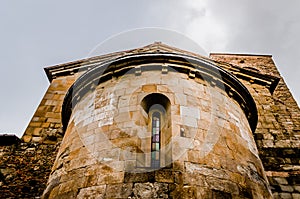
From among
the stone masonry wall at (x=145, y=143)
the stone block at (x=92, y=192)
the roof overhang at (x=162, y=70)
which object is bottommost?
the stone block at (x=92, y=192)

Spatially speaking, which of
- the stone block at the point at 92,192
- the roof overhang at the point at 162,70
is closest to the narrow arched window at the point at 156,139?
the stone block at the point at 92,192

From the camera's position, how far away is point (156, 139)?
13.8 feet

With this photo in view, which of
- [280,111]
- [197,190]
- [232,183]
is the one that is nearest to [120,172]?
[197,190]

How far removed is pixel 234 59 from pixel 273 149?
8.91 meters

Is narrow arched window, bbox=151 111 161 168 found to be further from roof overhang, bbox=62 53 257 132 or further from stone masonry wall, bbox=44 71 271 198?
roof overhang, bbox=62 53 257 132

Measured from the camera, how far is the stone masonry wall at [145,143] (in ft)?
11.4

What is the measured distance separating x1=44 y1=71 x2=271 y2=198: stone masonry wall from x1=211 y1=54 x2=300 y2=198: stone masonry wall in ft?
6.10

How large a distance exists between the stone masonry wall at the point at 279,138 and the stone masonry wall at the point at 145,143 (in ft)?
6.10

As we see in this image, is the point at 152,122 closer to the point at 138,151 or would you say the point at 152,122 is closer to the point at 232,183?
the point at 138,151

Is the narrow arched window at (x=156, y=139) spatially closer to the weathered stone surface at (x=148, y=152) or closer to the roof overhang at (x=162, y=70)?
the weathered stone surface at (x=148, y=152)

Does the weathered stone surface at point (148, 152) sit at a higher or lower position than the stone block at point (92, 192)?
higher

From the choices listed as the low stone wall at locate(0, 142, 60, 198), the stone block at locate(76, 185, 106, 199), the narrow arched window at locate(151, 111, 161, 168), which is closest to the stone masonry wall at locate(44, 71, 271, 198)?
the stone block at locate(76, 185, 106, 199)

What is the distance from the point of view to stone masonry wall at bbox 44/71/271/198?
348 cm

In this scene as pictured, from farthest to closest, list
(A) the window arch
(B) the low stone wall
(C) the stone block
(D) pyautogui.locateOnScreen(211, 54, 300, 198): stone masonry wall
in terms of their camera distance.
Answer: (D) pyautogui.locateOnScreen(211, 54, 300, 198): stone masonry wall → (B) the low stone wall → (A) the window arch → (C) the stone block
